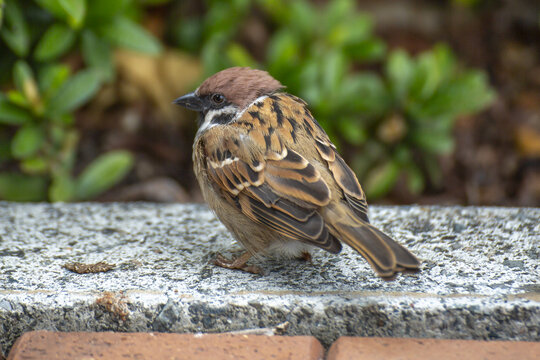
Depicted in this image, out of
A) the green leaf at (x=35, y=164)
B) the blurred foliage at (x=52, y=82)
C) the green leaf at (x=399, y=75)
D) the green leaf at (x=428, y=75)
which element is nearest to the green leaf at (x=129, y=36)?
the blurred foliage at (x=52, y=82)

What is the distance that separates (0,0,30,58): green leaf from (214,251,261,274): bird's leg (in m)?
1.85

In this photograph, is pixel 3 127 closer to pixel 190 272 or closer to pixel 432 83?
pixel 190 272

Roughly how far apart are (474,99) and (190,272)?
2.43 metres

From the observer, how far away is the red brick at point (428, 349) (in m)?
2.09

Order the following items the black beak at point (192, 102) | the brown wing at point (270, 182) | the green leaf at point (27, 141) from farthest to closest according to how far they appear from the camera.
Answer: the green leaf at point (27, 141)
the black beak at point (192, 102)
the brown wing at point (270, 182)

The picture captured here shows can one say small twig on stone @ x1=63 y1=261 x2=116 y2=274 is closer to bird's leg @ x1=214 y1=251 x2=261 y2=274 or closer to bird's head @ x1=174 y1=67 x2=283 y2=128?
bird's leg @ x1=214 y1=251 x2=261 y2=274

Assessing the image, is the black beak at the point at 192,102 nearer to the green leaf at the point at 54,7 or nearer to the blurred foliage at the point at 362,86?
the green leaf at the point at 54,7

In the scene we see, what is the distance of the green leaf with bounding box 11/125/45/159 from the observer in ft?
12.4

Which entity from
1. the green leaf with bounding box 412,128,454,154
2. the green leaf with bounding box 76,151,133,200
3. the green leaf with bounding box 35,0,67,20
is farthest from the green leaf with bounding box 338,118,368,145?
the green leaf with bounding box 35,0,67,20

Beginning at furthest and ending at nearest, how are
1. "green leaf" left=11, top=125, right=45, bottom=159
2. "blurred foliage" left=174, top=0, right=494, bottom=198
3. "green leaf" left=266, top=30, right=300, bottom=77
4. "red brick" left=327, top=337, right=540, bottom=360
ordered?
"blurred foliage" left=174, top=0, right=494, bottom=198, "green leaf" left=266, top=30, right=300, bottom=77, "green leaf" left=11, top=125, right=45, bottom=159, "red brick" left=327, top=337, right=540, bottom=360

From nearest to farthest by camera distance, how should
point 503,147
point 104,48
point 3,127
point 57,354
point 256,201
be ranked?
point 57,354
point 256,201
point 104,48
point 3,127
point 503,147

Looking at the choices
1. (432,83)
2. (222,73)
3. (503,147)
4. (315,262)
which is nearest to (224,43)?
(432,83)

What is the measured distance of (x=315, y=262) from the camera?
2760 millimetres

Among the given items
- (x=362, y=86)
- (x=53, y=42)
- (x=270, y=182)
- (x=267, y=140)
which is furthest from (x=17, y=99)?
(x=362, y=86)
